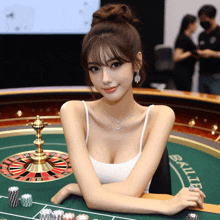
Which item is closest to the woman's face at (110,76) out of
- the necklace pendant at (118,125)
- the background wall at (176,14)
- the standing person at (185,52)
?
the necklace pendant at (118,125)

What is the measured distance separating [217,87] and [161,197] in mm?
3422

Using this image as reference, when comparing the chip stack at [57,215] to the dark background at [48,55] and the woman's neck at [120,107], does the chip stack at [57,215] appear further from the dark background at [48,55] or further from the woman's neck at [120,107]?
the dark background at [48,55]

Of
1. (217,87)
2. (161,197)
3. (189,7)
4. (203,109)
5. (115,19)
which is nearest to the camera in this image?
(161,197)

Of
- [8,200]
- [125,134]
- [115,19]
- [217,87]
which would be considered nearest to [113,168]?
[125,134]

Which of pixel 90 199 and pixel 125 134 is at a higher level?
pixel 125 134

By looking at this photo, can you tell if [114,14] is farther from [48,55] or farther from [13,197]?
[48,55]

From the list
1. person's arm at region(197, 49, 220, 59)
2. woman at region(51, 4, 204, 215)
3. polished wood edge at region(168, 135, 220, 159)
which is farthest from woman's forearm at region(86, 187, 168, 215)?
person's arm at region(197, 49, 220, 59)

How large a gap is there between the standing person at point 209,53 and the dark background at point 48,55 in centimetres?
228

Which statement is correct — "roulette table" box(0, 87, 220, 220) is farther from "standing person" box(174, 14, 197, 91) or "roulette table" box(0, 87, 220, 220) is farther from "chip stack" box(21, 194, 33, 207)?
"standing person" box(174, 14, 197, 91)

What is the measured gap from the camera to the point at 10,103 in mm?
3418

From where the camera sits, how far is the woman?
4.35 feet

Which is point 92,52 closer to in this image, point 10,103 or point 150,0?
point 10,103

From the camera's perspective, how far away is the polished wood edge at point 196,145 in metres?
2.67

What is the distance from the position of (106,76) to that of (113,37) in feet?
0.72
